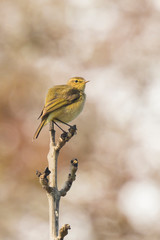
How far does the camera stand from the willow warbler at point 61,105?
3844mm

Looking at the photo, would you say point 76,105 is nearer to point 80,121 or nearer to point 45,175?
point 45,175

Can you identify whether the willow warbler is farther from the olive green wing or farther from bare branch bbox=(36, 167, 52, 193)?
bare branch bbox=(36, 167, 52, 193)

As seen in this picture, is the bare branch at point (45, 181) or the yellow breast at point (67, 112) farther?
the yellow breast at point (67, 112)

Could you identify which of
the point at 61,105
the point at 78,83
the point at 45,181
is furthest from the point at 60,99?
the point at 45,181

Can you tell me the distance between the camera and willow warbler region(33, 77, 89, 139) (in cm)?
384

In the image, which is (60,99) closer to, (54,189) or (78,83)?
(78,83)

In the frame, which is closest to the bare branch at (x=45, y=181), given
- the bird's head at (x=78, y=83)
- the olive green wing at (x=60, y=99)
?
the olive green wing at (x=60, y=99)

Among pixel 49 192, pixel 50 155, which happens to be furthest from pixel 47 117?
pixel 49 192

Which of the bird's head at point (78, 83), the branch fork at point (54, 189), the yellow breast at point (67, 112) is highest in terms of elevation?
the bird's head at point (78, 83)

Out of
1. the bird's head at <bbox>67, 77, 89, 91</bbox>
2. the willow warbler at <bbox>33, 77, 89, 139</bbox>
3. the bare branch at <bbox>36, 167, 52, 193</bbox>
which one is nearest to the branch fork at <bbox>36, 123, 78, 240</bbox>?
the bare branch at <bbox>36, 167, 52, 193</bbox>

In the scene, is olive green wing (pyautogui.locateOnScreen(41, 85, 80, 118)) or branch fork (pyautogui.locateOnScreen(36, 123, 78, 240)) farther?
olive green wing (pyautogui.locateOnScreen(41, 85, 80, 118))

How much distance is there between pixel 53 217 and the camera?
7.13 ft

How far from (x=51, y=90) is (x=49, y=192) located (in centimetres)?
213

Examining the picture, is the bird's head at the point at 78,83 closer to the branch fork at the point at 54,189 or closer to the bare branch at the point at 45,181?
the branch fork at the point at 54,189
